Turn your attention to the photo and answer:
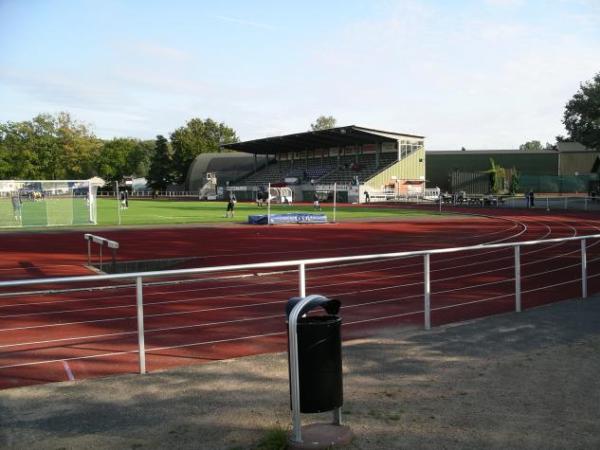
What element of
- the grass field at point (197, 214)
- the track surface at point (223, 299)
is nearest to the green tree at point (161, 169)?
the grass field at point (197, 214)

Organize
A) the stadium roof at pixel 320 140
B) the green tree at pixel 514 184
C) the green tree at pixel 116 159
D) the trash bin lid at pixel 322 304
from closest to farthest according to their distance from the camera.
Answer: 1. the trash bin lid at pixel 322 304
2. the stadium roof at pixel 320 140
3. the green tree at pixel 514 184
4. the green tree at pixel 116 159

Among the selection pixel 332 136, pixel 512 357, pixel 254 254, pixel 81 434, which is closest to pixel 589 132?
pixel 332 136

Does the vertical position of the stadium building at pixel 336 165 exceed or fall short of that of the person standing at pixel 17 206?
it exceeds it

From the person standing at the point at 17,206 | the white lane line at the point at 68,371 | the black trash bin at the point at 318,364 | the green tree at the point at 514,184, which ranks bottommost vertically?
the white lane line at the point at 68,371

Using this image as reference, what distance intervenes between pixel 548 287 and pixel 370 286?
11.3 feet

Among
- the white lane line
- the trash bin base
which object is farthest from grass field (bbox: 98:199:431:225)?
the trash bin base

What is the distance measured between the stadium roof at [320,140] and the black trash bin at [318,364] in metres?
61.9

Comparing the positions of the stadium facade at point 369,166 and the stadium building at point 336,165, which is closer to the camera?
the stadium facade at point 369,166

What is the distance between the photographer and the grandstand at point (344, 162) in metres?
65.4

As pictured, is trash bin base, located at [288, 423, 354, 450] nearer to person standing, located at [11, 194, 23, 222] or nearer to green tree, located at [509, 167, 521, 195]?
person standing, located at [11, 194, 23, 222]

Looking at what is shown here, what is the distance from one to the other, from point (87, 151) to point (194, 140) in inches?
989

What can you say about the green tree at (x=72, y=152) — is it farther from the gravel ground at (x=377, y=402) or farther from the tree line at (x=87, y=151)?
the gravel ground at (x=377, y=402)

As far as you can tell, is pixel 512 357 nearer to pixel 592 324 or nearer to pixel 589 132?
pixel 592 324

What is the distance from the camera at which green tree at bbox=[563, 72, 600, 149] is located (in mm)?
50875
